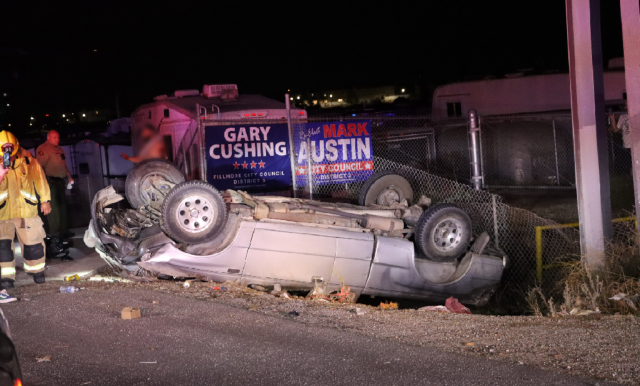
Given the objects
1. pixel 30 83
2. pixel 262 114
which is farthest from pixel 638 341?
pixel 30 83

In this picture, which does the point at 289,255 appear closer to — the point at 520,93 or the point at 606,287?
the point at 606,287

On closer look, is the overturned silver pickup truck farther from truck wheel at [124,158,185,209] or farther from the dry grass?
the dry grass

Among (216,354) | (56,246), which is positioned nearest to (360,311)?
(216,354)

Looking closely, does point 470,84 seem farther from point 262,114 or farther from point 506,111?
point 262,114

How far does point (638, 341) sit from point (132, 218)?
Answer: 5.89 m

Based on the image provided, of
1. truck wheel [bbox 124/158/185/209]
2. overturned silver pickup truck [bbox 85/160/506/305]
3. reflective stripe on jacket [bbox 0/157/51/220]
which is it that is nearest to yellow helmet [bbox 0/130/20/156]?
reflective stripe on jacket [bbox 0/157/51/220]

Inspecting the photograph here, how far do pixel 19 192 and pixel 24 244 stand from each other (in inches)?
24.0

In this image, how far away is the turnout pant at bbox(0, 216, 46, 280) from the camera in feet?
24.7

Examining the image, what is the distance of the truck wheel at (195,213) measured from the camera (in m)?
7.16

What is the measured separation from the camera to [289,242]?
287 inches

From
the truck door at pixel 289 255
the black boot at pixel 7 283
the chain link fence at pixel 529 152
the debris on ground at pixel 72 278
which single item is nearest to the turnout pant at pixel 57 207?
the debris on ground at pixel 72 278

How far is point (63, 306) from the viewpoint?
6.43m

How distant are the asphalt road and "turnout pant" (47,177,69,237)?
11.7 ft

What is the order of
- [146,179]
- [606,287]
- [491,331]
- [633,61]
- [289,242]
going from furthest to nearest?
1. [146,179]
2. [289,242]
3. [633,61]
4. [606,287]
5. [491,331]
